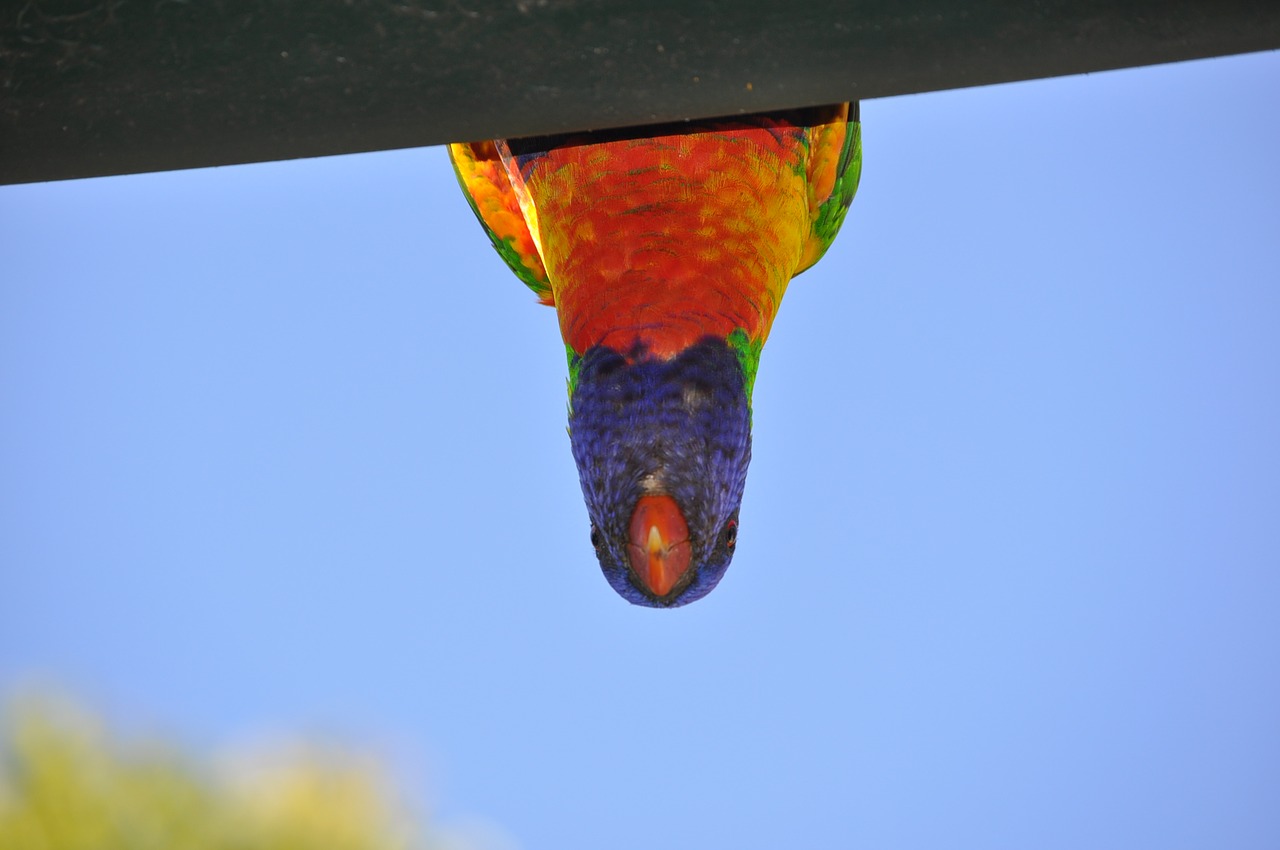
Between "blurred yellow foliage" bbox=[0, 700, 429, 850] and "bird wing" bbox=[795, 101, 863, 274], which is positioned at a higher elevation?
"bird wing" bbox=[795, 101, 863, 274]

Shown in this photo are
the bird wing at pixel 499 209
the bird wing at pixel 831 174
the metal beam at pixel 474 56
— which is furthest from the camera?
the bird wing at pixel 499 209

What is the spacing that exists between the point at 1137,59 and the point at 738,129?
172cm

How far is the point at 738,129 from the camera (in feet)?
8.16

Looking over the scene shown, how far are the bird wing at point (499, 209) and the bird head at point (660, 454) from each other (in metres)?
0.93

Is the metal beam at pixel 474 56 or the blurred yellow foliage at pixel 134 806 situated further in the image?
the blurred yellow foliage at pixel 134 806

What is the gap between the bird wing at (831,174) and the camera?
9.37ft

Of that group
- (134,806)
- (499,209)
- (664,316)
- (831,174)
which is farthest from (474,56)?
(134,806)

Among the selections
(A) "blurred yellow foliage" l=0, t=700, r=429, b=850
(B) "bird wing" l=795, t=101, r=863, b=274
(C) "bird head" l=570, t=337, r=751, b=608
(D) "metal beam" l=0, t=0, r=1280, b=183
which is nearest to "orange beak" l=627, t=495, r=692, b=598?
(C) "bird head" l=570, t=337, r=751, b=608

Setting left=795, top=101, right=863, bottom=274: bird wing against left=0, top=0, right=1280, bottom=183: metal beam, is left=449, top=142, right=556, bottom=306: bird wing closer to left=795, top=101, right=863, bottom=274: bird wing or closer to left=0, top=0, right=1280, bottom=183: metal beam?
left=795, top=101, right=863, bottom=274: bird wing

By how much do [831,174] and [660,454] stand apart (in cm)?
114

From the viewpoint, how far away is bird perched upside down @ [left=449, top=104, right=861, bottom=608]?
2.39 metres

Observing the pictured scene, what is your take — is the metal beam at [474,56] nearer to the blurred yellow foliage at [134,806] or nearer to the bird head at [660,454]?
the bird head at [660,454]

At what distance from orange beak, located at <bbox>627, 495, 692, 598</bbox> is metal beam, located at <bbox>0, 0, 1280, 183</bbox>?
A: 152cm

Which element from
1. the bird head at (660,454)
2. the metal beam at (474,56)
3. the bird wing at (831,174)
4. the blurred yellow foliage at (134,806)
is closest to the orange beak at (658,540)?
the bird head at (660,454)
